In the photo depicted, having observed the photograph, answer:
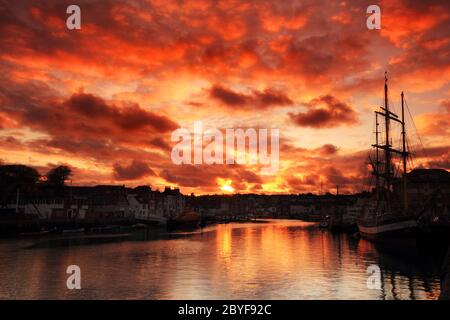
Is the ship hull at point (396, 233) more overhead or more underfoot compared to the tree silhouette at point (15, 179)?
more underfoot

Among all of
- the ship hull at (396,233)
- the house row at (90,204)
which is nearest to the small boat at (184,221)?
the house row at (90,204)

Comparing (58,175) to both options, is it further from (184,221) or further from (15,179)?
(184,221)

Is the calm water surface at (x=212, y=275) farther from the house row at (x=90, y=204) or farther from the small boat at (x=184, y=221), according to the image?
the house row at (x=90, y=204)

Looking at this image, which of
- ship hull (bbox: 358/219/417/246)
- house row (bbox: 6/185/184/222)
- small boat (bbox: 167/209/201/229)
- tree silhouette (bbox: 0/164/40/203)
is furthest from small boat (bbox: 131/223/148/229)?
ship hull (bbox: 358/219/417/246)

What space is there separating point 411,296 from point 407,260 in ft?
69.3

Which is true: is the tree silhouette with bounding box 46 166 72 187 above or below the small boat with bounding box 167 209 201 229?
above

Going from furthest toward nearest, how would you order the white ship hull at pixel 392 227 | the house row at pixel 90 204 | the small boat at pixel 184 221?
the small boat at pixel 184 221 < the house row at pixel 90 204 < the white ship hull at pixel 392 227

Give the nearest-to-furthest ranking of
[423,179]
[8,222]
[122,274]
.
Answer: [122,274]
[8,222]
[423,179]

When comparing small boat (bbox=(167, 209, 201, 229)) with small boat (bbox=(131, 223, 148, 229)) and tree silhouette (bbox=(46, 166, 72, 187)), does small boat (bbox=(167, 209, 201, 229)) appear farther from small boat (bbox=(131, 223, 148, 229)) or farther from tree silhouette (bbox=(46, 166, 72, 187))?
tree silhouette (bbox=(46, 166, 72, 187))

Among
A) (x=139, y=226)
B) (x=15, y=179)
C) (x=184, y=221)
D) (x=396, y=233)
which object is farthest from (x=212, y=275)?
(x=15, y=179)

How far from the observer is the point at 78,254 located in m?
50.1

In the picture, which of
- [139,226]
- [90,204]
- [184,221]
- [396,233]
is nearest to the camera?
[396,233]
